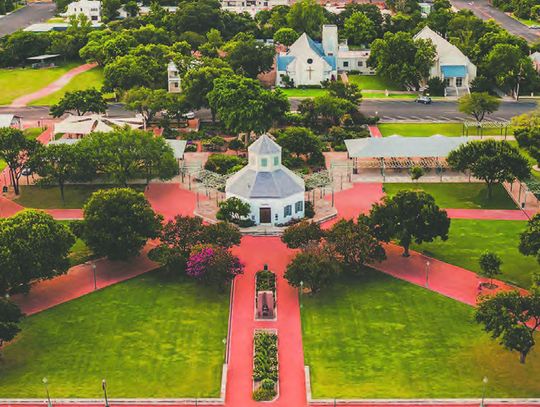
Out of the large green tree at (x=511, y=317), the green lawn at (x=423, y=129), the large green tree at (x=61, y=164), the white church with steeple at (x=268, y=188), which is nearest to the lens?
the large green tree at (x=511, y=317)

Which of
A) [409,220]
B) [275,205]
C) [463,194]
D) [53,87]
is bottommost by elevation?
[463,194]

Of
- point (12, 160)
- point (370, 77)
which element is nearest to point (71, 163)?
point (12, 160)

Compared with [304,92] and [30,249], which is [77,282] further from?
[304,92]

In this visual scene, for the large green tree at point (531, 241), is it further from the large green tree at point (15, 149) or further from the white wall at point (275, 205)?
the large green tree at point (15, 149)

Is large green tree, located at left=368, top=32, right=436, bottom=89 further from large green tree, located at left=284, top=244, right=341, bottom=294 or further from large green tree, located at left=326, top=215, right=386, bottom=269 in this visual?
large green tree, located at left=284, top=244, right=341, bottom=294

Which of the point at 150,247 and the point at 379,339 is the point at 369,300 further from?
the point at 150,247

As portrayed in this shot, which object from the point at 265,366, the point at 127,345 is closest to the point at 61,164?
the point at 127,345

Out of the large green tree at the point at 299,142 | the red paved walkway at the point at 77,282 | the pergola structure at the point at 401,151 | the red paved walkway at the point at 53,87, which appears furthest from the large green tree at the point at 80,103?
the red paved walkway at the point at 77,282

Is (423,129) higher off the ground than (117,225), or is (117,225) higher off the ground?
(423,129)
